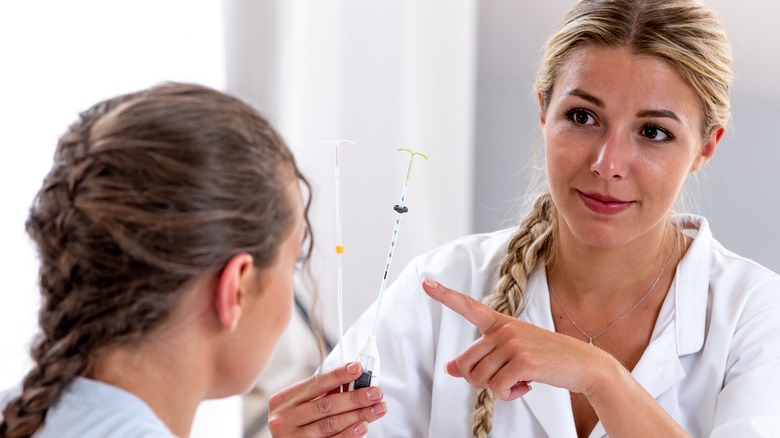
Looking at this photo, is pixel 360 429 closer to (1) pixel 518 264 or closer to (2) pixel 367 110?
(1) pixel 518 264

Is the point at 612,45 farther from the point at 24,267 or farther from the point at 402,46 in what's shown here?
the point at 24,267

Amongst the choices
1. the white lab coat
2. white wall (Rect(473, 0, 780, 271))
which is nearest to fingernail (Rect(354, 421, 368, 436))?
the white lab coat

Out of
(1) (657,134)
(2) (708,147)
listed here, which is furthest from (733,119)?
(1) (657,134)

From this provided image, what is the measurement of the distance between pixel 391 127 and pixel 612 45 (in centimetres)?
82

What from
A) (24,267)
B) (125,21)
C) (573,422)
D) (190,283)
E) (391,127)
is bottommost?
(573,422)

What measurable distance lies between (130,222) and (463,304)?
1.80 feet

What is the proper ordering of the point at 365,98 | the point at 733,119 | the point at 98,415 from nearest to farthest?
the point at 98,415 < the point at 733,119 < the point at 365,98

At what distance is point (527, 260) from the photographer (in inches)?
61.1

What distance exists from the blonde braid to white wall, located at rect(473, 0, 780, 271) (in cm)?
48

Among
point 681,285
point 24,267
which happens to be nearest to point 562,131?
point 681,285

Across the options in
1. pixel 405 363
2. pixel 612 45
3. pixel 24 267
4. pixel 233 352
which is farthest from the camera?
pixel 24 267

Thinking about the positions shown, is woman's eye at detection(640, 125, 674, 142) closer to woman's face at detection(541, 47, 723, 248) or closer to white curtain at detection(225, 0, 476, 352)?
woman's face at detection(541, 47, 723, 248)

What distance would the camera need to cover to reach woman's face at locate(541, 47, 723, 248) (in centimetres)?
136

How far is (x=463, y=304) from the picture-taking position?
4.10 feet
